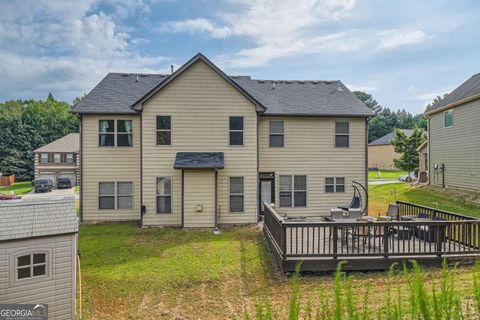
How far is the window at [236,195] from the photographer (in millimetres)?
12453

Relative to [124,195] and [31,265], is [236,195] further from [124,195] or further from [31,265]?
[31,265]

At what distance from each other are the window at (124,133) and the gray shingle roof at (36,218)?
25.4 feet

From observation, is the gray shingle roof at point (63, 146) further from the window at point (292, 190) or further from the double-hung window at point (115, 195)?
the window at point (292, 190)

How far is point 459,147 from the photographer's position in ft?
60.0

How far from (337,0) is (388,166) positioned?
44988mm

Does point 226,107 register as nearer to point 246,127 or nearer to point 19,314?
point 246,127

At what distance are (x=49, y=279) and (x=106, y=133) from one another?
8.88m

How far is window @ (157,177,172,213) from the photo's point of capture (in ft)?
40.3

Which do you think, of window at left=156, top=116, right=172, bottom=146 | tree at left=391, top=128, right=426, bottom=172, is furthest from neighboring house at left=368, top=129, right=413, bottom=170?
window at left=156, top=116, right=172, bottom=146

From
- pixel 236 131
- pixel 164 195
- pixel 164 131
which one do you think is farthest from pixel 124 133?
pixel 236 131

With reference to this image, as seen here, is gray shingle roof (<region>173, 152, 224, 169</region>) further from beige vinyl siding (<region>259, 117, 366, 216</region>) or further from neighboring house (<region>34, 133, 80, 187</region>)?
neighboring house (<region>34, 133, 80, 187</region>)

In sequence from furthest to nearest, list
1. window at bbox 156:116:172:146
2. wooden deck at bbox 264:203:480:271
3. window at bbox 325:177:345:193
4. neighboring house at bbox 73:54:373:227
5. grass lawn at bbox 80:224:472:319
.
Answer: window at bbox 325:177:345:193, window at bbox 156:116:172:146, neighboring house at bbox 73:54:373:227, wooden deck at bbox 264:203:480:271, grass lawn at bbox 80:224:472:319

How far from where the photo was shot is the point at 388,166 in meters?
49.3

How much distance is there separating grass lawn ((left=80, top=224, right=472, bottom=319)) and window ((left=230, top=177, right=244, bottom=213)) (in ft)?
6.94
